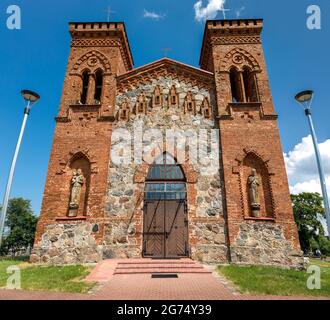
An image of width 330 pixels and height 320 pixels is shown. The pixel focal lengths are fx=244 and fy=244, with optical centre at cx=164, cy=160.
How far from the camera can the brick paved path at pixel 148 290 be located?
17.8 feet

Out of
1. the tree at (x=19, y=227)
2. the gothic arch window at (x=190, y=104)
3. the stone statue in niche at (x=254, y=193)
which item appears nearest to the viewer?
the stone statue in niche at (x=254, y=193)

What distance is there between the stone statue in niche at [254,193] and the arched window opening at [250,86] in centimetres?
428

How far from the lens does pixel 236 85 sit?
13734 millimetres

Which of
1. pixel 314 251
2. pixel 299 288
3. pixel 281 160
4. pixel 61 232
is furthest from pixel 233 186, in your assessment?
pixel 314 251

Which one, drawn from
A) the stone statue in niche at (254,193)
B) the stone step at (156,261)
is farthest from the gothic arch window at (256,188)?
the stone step at (156,261)

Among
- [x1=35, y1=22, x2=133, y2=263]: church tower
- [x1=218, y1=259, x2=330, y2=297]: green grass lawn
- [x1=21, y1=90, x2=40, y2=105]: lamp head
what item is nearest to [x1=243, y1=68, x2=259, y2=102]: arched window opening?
[x1=35, y1=22, x2=133, y2=263]: church tower

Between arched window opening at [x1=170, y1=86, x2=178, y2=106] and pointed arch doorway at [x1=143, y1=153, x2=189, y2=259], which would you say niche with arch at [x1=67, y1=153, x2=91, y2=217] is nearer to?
pointed arch doorway at [x1=143, y1=153, x2=189, y2=259]

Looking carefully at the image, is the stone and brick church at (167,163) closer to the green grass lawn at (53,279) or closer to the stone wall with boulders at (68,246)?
the stone wall with boulders at (68,246)

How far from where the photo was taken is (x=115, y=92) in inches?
507

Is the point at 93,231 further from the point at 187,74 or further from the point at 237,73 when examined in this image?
the point at 237,73

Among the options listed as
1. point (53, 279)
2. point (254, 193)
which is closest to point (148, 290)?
point (53, 279)

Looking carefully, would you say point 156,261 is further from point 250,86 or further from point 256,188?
point 250,86

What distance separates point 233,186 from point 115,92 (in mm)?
7666

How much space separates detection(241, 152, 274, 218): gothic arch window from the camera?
10523 mm
